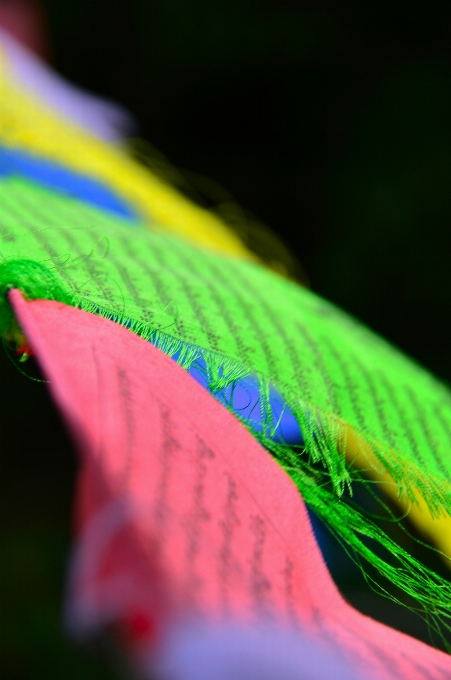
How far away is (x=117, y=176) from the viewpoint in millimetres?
650

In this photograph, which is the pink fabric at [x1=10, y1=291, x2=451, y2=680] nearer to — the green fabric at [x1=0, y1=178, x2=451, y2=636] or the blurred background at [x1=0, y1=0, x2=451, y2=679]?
the green fabric at [x1=0, y1=178, x2=451, y2=636]

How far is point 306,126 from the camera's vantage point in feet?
4.38

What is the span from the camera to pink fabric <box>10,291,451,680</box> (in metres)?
0.17

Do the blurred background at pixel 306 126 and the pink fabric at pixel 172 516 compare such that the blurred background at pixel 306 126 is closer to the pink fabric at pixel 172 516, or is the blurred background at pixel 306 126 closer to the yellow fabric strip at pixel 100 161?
the yellow fabric strip at pixel 100 161

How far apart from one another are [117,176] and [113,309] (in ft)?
1.37

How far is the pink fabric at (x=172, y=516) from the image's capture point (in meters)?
0.17

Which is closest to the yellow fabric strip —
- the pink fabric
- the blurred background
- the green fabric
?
the green fabric

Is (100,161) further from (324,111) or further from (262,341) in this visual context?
(324,111)

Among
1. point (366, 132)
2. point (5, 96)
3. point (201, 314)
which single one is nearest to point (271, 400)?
point (201, 314)

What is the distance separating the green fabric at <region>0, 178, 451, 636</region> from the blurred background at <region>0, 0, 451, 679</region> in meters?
0.90

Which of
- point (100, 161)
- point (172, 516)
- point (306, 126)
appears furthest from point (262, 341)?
point (306, 126)

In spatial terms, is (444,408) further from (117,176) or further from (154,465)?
(117,176)

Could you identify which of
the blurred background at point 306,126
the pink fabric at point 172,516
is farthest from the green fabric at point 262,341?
the blurred background at point 306,126

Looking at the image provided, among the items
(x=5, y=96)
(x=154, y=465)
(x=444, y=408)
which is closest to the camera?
(x=154, y=465)
